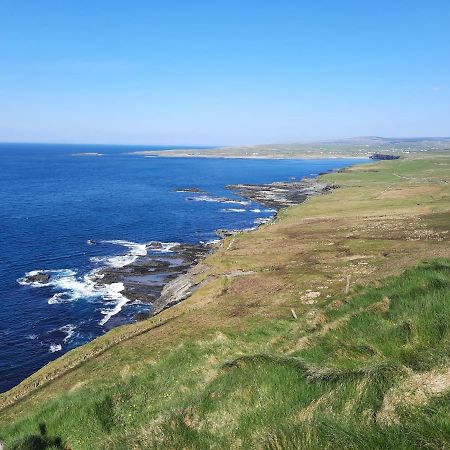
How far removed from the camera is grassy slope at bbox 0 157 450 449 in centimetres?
1178

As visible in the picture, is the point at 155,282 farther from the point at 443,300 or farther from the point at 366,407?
the point at 366,407

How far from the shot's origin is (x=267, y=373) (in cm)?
1716

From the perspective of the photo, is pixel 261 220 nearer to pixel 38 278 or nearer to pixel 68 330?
pixel 38 278

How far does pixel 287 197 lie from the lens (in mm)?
164000

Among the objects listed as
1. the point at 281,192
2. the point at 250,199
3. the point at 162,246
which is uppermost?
the point at 281,192

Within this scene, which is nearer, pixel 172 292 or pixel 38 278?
pixel 172 292

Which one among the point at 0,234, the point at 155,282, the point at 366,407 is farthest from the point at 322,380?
the point at 0,234

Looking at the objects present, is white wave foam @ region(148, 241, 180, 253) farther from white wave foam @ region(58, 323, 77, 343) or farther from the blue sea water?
white wave foam @ region(58, 323, 77, 343)

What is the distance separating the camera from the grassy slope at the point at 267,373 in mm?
11781

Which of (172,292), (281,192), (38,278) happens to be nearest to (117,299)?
(172,292)

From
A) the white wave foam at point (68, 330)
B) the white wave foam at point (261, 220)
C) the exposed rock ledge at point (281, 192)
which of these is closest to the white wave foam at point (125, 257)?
the white wave foam at point (68, 330)

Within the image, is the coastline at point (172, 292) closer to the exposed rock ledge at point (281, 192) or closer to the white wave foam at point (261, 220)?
the white wave foam at point (261, 220)

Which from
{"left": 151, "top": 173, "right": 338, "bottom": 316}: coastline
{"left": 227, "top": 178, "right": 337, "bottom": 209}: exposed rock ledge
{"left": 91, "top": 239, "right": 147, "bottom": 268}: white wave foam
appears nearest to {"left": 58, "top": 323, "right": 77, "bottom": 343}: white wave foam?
{"left": 151, "top": 173, "right": 338, "bottom": 316}: coastline

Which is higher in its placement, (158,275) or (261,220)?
(261,220)
